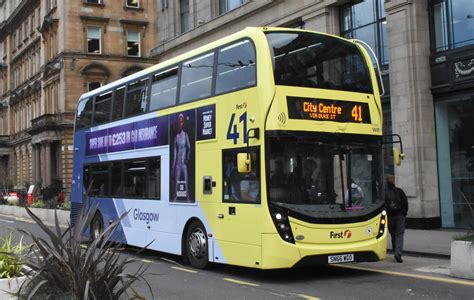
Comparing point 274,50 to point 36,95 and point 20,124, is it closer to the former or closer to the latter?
point 36,95

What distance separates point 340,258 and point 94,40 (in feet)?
160

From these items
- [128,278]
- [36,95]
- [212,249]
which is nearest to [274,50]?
[212,249]

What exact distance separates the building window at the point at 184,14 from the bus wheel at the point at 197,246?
2099 centimetres

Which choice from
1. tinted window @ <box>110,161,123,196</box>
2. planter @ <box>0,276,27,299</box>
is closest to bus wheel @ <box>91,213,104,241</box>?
tinted window @ <box>110,161,123,196</box>

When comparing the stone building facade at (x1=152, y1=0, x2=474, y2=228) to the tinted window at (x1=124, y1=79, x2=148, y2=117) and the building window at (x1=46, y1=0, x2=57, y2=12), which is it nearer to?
the tinted window at (x1=124, y1=79, x2=148, y2=117)

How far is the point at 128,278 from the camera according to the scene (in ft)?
16.5

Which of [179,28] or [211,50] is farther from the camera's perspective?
[179,28]

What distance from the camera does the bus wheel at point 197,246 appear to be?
10742mm

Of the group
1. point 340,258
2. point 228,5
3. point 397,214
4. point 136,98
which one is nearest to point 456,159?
point 397,214

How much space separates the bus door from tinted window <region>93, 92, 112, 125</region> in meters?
5.78

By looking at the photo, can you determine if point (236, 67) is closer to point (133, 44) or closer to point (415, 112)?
point (415, 112)

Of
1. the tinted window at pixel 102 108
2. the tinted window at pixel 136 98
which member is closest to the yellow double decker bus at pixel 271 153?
the tinted window at pixel 136 98

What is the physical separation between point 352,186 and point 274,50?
271cm

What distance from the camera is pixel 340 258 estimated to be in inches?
367
